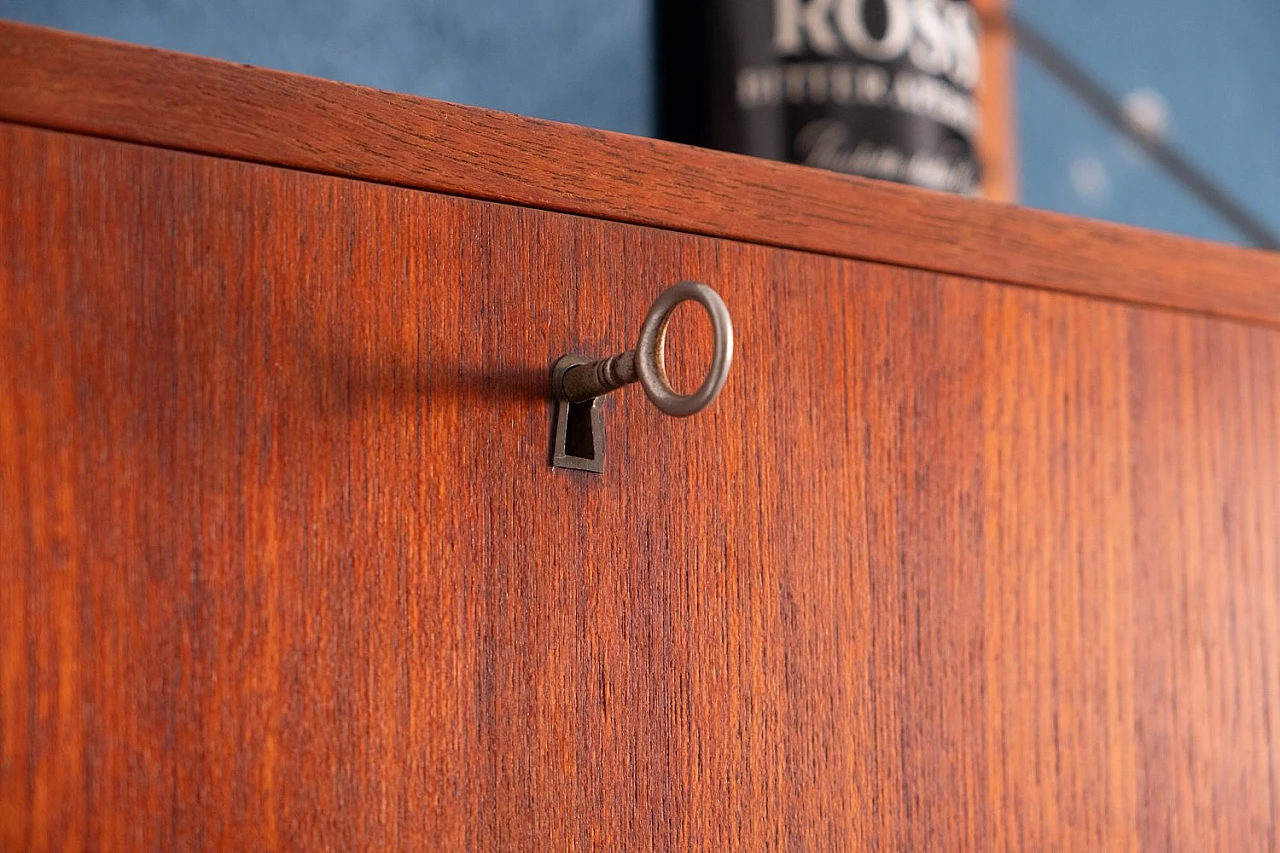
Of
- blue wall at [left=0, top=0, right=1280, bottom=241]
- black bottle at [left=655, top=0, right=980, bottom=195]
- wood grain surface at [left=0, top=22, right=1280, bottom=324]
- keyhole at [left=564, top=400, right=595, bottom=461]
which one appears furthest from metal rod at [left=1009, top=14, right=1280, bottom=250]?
keyhole at [left=564, top=400, right=595, bottom=461]

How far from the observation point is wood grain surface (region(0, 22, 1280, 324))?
0.89 feet

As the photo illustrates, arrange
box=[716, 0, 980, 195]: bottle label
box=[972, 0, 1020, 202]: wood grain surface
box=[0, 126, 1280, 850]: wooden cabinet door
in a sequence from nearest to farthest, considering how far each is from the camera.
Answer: box=[0, 126, 1280, 850]: wooden cabinet door → box=[716, 0, 980, 195]: bottle label → box=[972, 0, 1020, 202]: wood grain surface

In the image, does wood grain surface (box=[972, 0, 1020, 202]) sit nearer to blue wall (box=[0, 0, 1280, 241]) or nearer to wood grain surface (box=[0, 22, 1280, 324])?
blue wall (box=[0, 0, 1280, 241])

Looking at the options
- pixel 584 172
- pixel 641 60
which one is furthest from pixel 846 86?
pixel 584 172

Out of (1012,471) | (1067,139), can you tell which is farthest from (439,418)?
(1067,139)

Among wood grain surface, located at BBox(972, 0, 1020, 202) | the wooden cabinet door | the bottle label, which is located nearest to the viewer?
the wooden cabinet door

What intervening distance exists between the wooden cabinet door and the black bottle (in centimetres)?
23

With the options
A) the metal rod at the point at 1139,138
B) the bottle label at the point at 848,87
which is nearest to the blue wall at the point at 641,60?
the metal rod at the point at 1139,138

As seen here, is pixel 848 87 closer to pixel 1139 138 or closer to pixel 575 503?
pixel 575 503

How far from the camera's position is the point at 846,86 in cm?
60

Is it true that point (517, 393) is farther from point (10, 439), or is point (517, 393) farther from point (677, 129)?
point (677, 129)

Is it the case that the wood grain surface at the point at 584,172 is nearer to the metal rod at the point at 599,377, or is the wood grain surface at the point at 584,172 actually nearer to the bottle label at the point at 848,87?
the metal rod at the point at 599,377

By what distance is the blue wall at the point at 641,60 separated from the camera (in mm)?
615

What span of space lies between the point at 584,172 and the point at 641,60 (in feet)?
1.37
